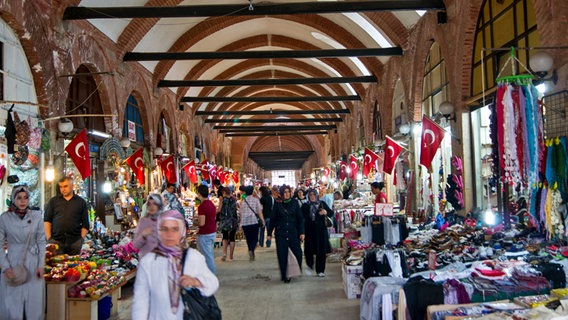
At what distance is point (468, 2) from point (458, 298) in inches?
201

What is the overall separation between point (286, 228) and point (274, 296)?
3.81 feet

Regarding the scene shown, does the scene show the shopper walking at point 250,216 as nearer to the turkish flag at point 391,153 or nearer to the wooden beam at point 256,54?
the turkish flag at point 391,153

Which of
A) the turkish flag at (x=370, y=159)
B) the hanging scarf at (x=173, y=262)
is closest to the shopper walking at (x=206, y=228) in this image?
the hanging scarf at (x=173, y=262)

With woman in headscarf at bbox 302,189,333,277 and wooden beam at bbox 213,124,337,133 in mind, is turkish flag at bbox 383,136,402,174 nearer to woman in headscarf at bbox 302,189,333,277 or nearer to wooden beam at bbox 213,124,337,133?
woman in headscarf at bbox 302,189,333,277

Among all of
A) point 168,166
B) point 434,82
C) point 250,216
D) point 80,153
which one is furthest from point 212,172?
point 80,153

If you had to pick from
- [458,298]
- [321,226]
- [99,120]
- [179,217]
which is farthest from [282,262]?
[99,120]

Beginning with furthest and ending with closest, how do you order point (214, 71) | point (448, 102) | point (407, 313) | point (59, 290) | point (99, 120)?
point (214, 71) < point (99, 120) < point (448, 102) < point (59, 290) < point (407, 313)

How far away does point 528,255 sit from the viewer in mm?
4949

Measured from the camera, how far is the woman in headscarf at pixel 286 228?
696cm

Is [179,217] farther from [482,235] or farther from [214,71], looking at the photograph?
[214,71]

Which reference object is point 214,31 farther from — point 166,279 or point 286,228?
point 166,279

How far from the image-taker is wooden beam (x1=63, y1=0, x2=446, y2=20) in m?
8.08

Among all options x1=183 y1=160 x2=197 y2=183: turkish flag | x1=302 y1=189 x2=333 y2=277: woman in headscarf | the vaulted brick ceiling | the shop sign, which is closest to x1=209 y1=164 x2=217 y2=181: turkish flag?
the vaulted brick ceiling

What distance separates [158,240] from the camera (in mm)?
2537
